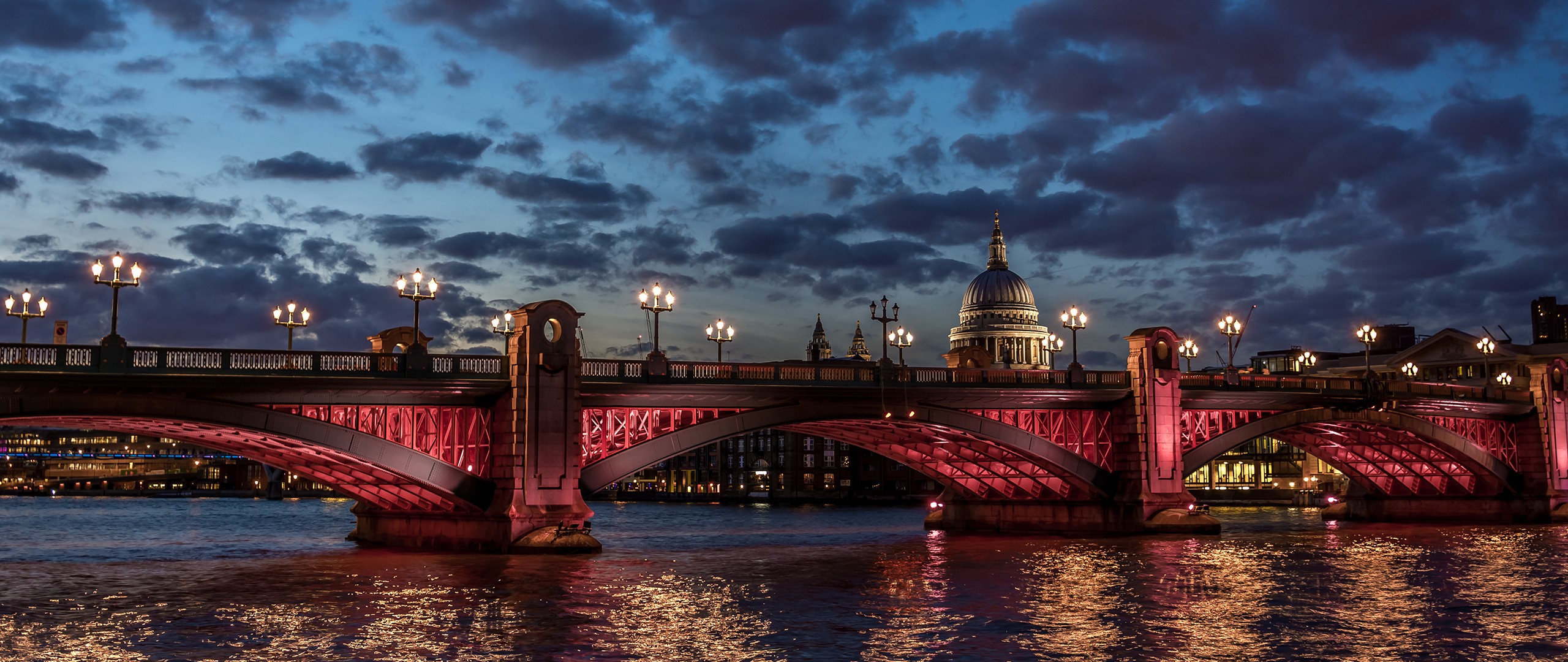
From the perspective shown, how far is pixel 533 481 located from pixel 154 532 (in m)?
58.0

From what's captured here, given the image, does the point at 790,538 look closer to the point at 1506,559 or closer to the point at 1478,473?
the point at 1506,559

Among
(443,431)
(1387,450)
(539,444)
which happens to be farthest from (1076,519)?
(443,431)

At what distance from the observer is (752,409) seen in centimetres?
6625

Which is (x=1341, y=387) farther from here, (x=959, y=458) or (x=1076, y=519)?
(x=959, y=458)

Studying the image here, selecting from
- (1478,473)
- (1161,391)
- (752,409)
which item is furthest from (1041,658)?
(1478,473)

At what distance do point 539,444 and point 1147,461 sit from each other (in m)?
32.7

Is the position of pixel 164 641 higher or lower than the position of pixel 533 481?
lower

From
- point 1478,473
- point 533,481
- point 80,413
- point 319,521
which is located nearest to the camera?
point 80,413

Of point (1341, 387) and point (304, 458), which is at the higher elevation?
point (1341, 387)

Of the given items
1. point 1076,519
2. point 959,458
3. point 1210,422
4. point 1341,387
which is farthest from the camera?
point 1341,387

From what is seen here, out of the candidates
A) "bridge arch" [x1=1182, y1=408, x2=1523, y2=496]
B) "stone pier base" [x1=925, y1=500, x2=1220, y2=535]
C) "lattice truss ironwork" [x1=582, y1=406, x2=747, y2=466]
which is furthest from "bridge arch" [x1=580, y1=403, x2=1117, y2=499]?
"bridge arch" [x1=1182, y1=408, x2=1523, y2=496]

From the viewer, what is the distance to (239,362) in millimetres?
53875

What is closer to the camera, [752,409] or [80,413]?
[80,413]

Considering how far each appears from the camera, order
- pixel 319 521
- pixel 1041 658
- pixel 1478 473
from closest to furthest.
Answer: pixel 1041 658, pixel 1478 473, pixel 319 521
